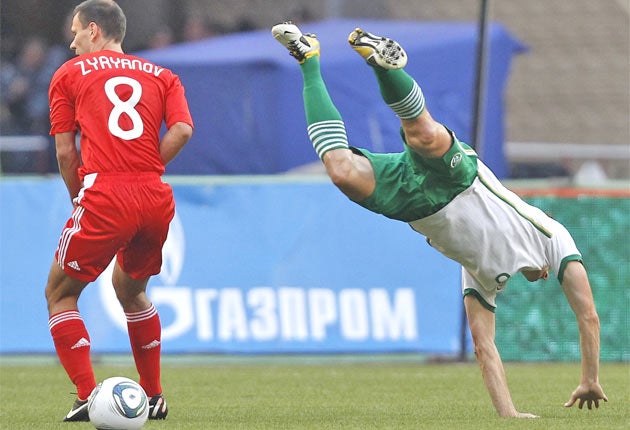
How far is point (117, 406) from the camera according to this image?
6863 mm

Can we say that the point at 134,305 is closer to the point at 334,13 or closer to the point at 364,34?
the point at 364,34

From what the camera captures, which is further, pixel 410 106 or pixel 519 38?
pixel 519 38

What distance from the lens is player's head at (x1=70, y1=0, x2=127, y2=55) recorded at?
788 cm

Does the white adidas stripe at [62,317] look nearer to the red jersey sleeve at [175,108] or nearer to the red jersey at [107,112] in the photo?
the red jersey at [107,112]

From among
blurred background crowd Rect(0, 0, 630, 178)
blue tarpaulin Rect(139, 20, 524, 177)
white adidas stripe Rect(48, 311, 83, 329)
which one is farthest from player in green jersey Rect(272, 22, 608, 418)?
blurred background crowd Rect(0, 0, 630, 178)

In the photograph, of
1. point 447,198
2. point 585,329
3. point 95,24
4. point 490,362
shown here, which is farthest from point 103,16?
point 585,329

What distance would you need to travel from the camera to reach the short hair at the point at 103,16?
25.8 feet

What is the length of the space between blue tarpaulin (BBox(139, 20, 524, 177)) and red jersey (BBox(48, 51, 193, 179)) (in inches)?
306

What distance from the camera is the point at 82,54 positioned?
7910 mm

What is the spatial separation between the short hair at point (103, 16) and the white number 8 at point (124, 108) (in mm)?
335

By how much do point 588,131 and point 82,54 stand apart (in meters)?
10.9

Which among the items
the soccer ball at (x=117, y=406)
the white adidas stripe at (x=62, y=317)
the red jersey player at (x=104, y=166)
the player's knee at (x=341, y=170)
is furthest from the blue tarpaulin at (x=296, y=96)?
the soccer ball at (x=117, y=406)

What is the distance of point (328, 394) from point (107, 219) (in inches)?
97.7

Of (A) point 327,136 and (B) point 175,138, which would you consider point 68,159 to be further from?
(A) point 327,136
